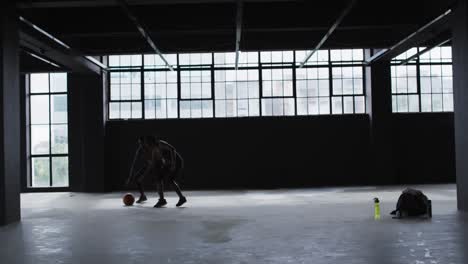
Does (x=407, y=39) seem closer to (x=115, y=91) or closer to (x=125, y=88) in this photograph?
(x=125, y=88)

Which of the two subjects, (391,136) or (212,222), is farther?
(391,136)

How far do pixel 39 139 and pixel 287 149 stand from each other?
33.5 ft

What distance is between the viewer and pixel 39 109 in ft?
72.2

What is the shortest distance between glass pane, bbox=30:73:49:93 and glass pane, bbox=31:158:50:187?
2.86m

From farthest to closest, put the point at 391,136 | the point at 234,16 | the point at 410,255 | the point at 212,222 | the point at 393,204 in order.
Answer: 1. the point at 391,136
2. the point at 234,16
3. the point at 393,204
4. the point at 212,222
5. the point at 410,255

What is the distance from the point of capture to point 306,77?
→ 71.8 ft

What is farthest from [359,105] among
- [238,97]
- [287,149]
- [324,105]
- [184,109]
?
[184,109]

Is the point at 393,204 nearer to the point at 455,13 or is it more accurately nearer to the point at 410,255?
the point at 455,13

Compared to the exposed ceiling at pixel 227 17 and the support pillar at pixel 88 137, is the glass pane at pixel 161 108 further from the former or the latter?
the exposed ceiling at pixel 227 17

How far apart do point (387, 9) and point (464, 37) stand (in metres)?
2.94

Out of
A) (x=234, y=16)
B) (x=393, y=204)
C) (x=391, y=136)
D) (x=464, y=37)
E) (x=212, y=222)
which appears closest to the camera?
(x=212, y=222)

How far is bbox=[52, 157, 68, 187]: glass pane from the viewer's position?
21781mm

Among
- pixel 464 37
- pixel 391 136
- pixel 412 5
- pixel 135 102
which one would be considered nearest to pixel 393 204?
pixel 464 37

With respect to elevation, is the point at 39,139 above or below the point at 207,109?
below
